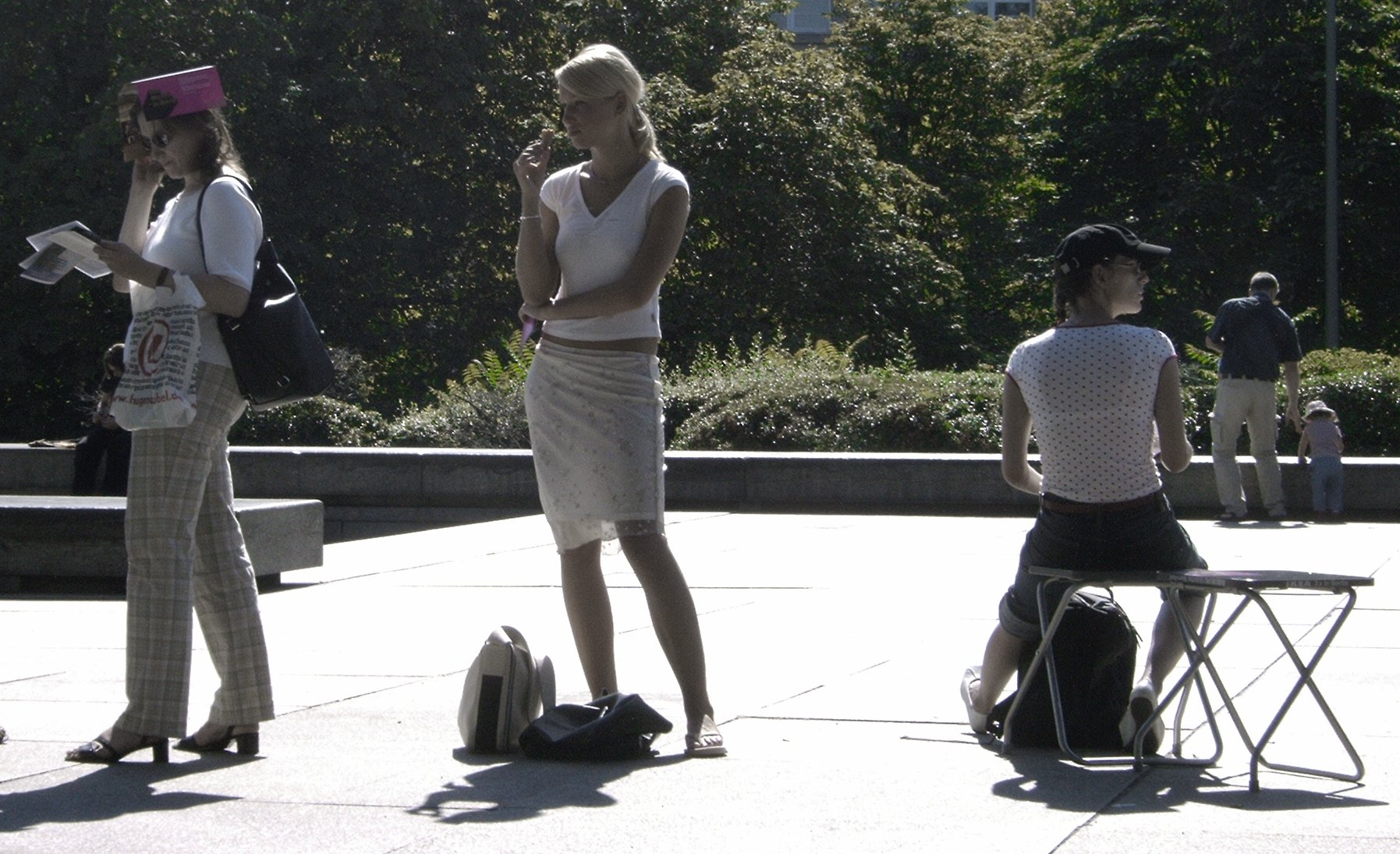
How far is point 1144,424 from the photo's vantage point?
15.6ft

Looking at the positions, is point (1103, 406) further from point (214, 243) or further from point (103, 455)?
point (103, 455)

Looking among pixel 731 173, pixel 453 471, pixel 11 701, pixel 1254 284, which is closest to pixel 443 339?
pixel 731 173

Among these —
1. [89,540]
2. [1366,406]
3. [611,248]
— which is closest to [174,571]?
[611,248]

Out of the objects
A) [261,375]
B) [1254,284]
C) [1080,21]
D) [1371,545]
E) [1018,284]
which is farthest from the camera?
[1080,21]

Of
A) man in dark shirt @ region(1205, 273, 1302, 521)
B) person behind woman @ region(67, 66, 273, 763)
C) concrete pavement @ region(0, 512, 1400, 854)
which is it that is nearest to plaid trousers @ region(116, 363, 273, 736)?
person behind woman @ region(67, 66, 273, 763)

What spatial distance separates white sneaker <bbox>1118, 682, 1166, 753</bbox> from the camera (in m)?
4.67

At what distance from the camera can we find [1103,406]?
15.6 feet

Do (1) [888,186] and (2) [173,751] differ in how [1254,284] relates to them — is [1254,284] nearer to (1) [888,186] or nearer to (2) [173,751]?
(2) [173,751]

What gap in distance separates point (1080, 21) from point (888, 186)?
15568 mm

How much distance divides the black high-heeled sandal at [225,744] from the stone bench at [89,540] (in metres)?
4.05

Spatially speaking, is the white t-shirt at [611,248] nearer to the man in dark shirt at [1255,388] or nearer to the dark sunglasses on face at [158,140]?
the dark sunglasses on face at [158,140]

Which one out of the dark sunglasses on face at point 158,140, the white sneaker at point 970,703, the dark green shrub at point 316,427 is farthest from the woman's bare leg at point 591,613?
the dark green shrub at point 316,427

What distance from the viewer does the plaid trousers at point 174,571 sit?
466cm

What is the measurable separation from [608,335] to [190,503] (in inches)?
46.5
